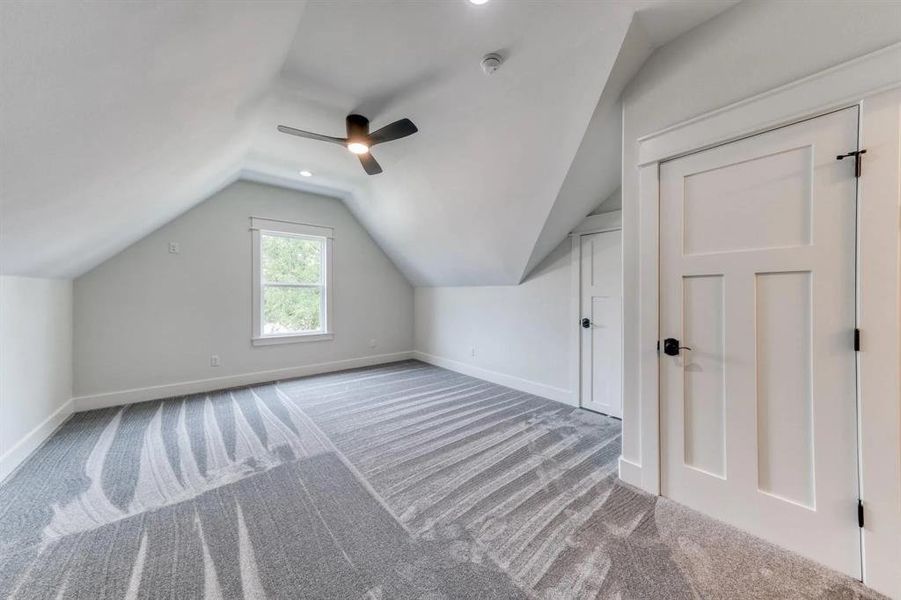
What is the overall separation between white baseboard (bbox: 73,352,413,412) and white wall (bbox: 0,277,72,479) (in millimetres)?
219

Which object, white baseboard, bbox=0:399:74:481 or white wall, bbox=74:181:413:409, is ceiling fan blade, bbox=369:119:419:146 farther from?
white baseboard, bbox=0:399:74:481

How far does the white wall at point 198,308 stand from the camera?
11.2 feet

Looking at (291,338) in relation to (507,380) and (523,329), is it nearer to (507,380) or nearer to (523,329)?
(507,380)

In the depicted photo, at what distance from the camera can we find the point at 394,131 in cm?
240

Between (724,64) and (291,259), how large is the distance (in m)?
4.87

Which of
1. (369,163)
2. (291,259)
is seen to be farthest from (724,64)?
(291,259)

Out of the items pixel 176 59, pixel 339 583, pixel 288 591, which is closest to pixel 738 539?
pixel 339 583

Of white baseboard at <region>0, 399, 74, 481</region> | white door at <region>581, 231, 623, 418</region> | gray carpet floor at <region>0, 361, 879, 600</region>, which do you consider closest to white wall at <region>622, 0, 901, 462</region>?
gray carpet floor at <region>0, 361, 879, 600</region>

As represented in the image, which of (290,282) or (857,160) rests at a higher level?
(857,160)

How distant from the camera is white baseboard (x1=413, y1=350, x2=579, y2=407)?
362 centimetres

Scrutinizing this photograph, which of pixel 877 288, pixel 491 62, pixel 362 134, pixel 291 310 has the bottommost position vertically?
pixel 291 310

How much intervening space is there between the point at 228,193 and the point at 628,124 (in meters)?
4.52

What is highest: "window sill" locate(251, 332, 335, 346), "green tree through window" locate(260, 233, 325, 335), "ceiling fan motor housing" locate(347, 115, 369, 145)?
"ceiling fan motor housing" locate(347, 115, 369, 145)

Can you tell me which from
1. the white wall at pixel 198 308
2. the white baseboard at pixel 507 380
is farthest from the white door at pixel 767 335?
the white wall at pixel 198 308
